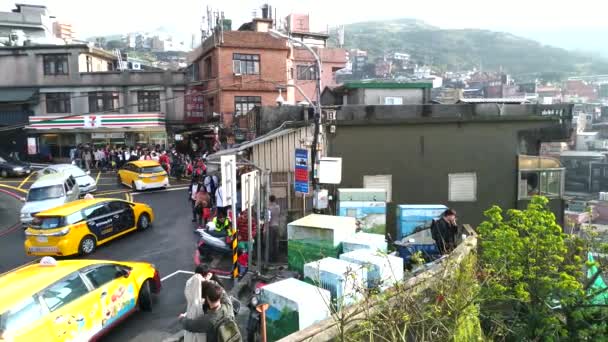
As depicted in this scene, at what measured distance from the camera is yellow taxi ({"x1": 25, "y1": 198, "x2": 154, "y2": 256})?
554 inches

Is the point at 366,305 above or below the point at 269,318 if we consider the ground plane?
above

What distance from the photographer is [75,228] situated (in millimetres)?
14312

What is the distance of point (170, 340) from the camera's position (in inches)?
318

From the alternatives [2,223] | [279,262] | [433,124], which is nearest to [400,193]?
[433,124]

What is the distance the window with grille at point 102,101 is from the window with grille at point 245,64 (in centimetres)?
1168

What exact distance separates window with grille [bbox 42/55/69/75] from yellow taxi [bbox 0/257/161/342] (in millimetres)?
35515

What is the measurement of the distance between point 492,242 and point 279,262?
6.39m

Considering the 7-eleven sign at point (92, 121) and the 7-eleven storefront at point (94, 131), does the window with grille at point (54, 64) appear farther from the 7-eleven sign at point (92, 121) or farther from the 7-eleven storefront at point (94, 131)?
the 7-eleven sign at point (92, 121)

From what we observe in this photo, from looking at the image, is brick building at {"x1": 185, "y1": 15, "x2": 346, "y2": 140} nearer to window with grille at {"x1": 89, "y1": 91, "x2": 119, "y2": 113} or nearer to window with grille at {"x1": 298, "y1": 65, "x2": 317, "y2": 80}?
window with grille at {"x1": 89, "y1": 91, "x2": 119, "y2": 113}

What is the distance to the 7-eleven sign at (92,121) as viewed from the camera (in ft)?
122

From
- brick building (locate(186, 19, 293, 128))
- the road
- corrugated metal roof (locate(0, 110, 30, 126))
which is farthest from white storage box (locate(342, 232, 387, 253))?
corrugated metal roof (locate(0, 110, 30, 126))

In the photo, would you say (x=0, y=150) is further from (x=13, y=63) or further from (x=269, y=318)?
(x=269, y=318)

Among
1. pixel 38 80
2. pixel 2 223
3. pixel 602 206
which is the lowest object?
pixel 602 206

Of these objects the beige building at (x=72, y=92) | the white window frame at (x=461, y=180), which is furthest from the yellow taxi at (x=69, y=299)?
the beige building at (x=72, y=92)
